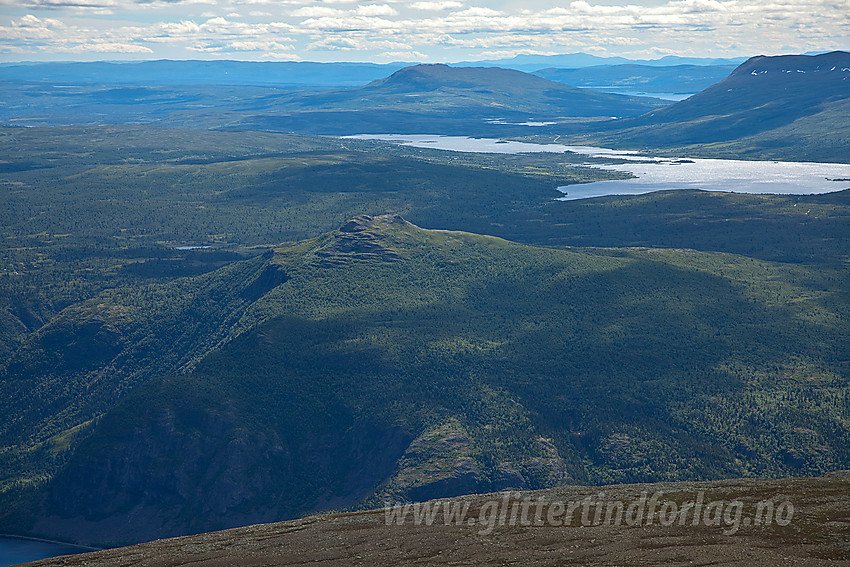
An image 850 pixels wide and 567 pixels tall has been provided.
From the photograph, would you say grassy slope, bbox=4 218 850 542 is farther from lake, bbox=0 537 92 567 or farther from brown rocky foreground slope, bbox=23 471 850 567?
brown rocky foreground slope, bbox=23 471 850 567

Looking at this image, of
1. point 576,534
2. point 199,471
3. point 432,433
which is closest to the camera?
point 576,534

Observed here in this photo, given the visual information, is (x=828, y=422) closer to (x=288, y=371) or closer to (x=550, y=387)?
(x=550, y=387)

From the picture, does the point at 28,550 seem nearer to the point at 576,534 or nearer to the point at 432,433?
the point at 432,433

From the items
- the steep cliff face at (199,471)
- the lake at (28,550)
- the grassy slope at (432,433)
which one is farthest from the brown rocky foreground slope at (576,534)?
the lake at (28,550)

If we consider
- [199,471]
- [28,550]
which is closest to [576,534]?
[199,471]

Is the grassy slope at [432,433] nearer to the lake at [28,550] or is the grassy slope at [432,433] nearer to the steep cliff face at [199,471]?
the steep cliff face at [199,471]

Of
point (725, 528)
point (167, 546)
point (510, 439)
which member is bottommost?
point (510, 439)

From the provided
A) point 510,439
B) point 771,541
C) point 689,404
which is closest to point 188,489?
point 510,439
